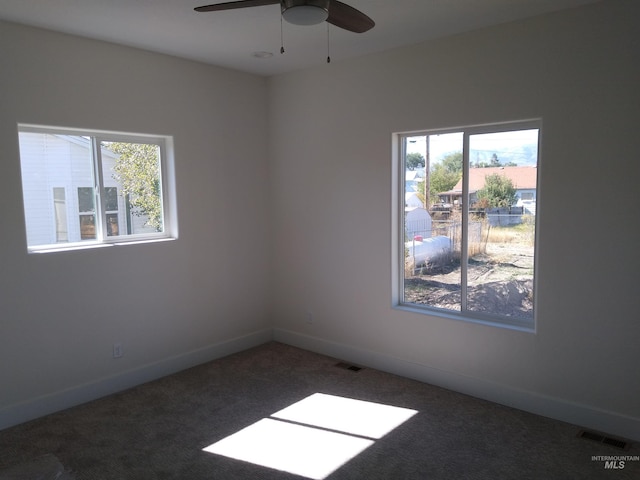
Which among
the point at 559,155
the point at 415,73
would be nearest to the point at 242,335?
the point at 415,73

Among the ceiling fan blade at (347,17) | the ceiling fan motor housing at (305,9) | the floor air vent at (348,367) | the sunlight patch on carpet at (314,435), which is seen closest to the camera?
the ceiling fan motor housing at (305,9)

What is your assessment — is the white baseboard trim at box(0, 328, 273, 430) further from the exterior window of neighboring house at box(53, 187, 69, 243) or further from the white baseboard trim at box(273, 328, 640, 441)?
the exterior window of neighboring house at box(53, 187, 69, 243)

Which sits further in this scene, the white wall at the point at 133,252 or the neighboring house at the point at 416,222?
the neighboring house at the point at 416,222

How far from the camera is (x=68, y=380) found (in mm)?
3551

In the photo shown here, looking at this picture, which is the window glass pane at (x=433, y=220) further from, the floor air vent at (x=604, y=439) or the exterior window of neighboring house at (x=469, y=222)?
the floor air vent at (x=604, y=439)

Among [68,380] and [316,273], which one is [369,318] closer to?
[316,273]

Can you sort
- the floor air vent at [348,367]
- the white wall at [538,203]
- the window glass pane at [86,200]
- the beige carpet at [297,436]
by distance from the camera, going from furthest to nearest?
the floor air vent at [348,367], the window glass pane at [86,200], the white wall at [538,203], the beige carpet at [297,436]

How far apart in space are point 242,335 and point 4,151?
8.85ft

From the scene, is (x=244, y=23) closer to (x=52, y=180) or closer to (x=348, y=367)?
(x=52, y=180)

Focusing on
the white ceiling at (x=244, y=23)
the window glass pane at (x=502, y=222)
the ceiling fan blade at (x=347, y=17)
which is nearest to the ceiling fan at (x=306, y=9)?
the ceiling fan blade at (x=347, y=17)

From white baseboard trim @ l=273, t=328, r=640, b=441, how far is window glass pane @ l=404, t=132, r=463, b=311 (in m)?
0.59

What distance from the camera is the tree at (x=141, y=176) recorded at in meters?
3.91

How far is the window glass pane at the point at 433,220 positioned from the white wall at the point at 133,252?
1700 mm

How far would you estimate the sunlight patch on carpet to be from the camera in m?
2.81
